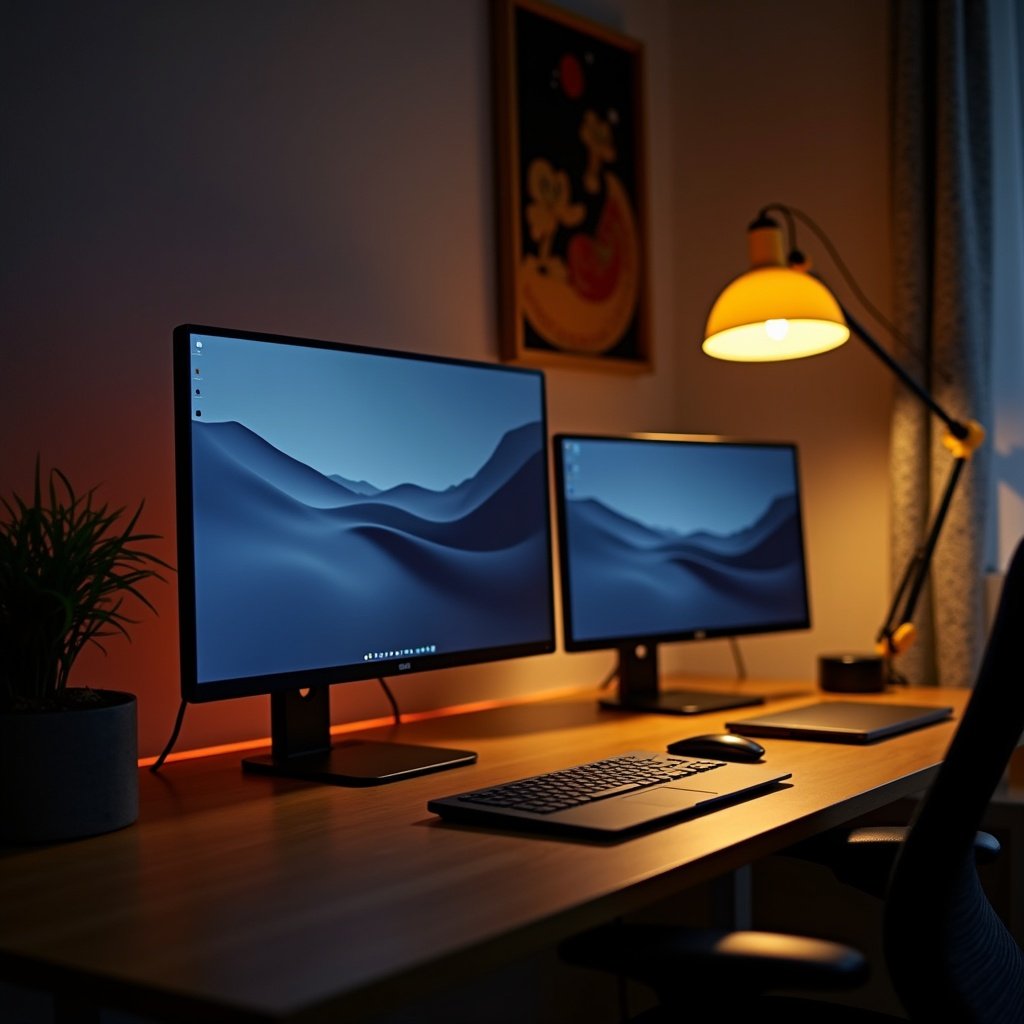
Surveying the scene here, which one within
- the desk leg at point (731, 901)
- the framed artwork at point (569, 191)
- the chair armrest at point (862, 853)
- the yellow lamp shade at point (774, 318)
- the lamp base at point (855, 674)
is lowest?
the desk leg at point (731, 901)

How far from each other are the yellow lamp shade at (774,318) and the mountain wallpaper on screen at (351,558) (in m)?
0.41

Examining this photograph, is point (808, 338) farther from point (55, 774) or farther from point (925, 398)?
point (55, 774)

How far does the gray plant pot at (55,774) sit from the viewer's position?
1.08m

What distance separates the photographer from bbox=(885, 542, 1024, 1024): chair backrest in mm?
857

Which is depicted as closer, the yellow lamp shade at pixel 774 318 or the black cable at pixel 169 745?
the black cable at pixel 169 745

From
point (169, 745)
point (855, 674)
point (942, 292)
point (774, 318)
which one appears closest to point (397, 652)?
point (169, 745)

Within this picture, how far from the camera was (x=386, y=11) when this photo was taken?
1.85 meters

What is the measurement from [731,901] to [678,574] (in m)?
0.52

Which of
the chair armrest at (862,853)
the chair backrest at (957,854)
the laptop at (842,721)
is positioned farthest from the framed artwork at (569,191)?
the chair backrest at (957,854)

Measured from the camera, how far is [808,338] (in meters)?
2.00

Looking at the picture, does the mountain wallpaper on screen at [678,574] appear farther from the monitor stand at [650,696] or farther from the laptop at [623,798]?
the laptop at [623,798]

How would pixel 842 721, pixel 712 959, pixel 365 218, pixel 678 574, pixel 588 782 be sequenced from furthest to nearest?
pixel 678 574
pixel 365 218
pixel 842 721
pixel 588 782
pixel 712 959

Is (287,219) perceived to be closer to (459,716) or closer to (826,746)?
(459,716)

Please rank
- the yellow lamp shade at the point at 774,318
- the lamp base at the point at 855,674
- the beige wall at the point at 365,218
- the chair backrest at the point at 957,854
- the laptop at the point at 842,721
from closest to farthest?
the chair backrest at the point at 957,854, the beige wall at the point at 365,218, the laptop at the point at 842,721, the yellow lamp shade at the point at 774,318, the lamp base at the point at 855,674
